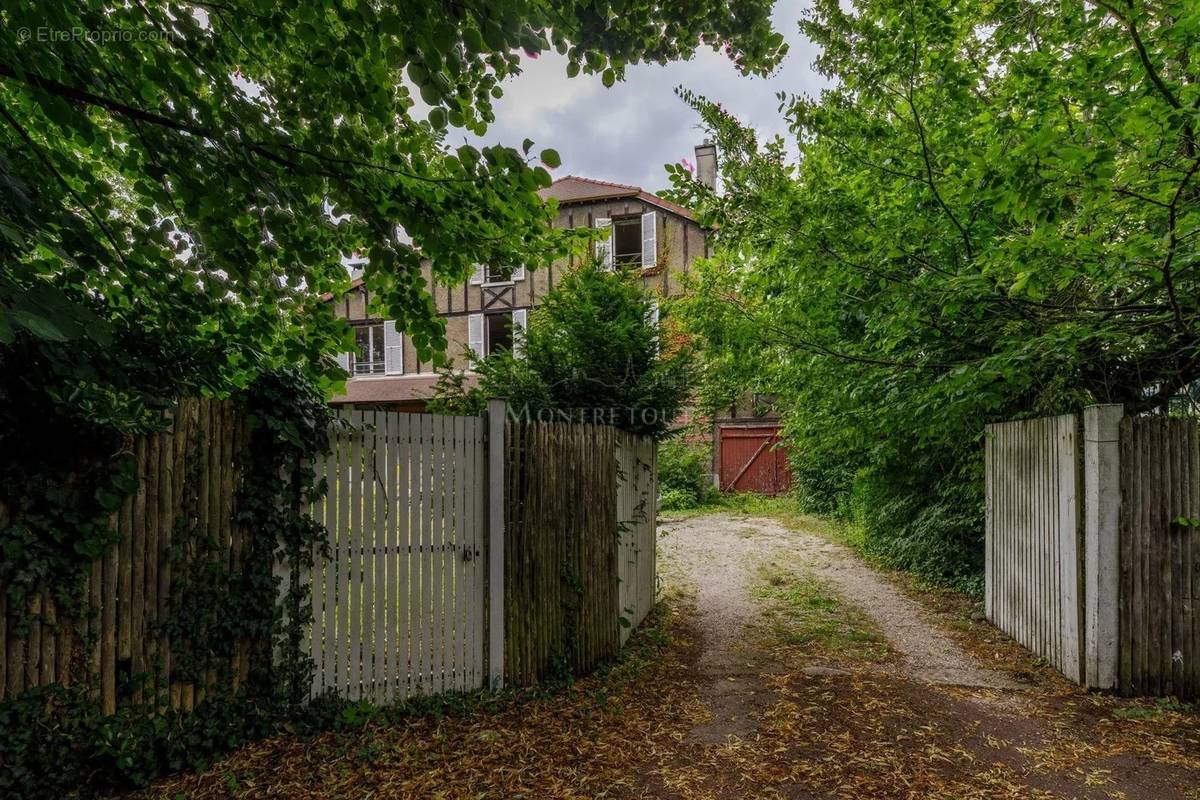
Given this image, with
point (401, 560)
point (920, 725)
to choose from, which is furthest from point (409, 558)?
point (920, 725)

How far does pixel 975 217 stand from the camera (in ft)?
16.5

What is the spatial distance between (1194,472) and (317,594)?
5.90 m

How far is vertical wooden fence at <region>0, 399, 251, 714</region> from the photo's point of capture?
8.98ft

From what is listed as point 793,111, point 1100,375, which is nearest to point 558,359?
point 793,111

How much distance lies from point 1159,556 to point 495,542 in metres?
4.64

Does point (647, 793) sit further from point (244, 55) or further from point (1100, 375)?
point (1100, 375)

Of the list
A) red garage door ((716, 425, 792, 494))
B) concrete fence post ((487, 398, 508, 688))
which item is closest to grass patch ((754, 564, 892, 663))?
concrete fence post ((487, 398, 508, 688))

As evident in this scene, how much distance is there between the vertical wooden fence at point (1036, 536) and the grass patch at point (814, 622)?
1208mm

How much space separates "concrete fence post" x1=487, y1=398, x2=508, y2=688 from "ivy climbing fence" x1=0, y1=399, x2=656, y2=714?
0.04 ft

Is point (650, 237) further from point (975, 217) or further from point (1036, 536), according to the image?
point (1036, 536)

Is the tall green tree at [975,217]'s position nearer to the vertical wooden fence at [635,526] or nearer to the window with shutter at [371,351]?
the vertical wooden fence at [635,526]

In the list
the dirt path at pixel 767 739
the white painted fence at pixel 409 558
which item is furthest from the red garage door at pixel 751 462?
the white painted fence at pixel 409 558

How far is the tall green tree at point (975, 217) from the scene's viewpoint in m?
3.35

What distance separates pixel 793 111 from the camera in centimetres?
473
